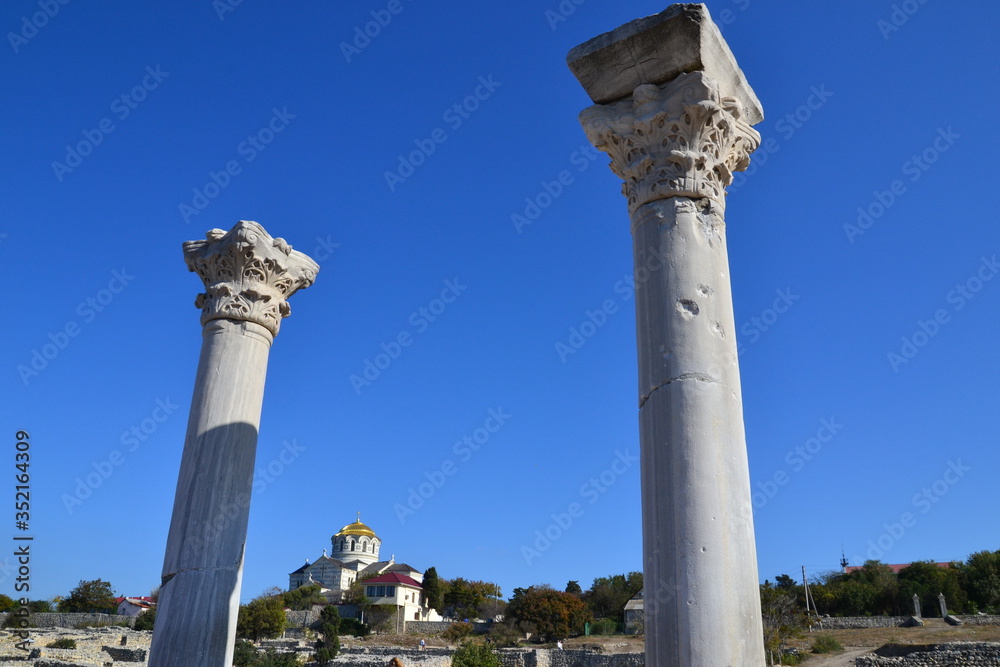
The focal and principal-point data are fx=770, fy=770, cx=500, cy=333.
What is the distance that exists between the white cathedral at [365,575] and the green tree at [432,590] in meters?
0.85

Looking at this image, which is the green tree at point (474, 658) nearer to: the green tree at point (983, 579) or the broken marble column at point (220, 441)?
the broken marble column at point (220, 441)

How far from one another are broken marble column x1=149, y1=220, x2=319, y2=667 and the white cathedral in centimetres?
8069

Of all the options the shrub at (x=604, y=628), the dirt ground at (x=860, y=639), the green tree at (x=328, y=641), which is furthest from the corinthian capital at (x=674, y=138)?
the shrub at (x=604, y=628)

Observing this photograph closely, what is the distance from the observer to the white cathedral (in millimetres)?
90750

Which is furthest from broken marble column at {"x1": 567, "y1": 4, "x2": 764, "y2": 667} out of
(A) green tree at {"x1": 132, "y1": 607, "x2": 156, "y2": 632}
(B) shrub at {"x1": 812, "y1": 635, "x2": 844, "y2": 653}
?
(A) green tree at {"x1": 132, "y1": 607, "x2": 156, "y2": 632}

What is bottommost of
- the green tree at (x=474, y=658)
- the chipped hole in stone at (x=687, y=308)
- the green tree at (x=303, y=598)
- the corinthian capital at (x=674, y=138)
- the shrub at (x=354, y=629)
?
the green tree at (x=474, y=658)

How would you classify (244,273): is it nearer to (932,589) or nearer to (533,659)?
(533,659)

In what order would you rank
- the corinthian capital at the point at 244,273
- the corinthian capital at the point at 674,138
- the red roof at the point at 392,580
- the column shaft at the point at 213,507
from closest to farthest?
the corinthian capital at the point at 674,138
the column shaft at the point at 213,507
the corinthian capital at the point at 244,273
the red roof at the point at 392,580

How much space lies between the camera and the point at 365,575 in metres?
111

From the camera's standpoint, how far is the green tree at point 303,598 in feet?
296

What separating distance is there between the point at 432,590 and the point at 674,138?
93.8m

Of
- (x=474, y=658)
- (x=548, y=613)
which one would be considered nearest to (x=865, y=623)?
(x=548, y=613)

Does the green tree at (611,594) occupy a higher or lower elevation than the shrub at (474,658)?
higher

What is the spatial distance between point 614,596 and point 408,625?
22.0 metres
